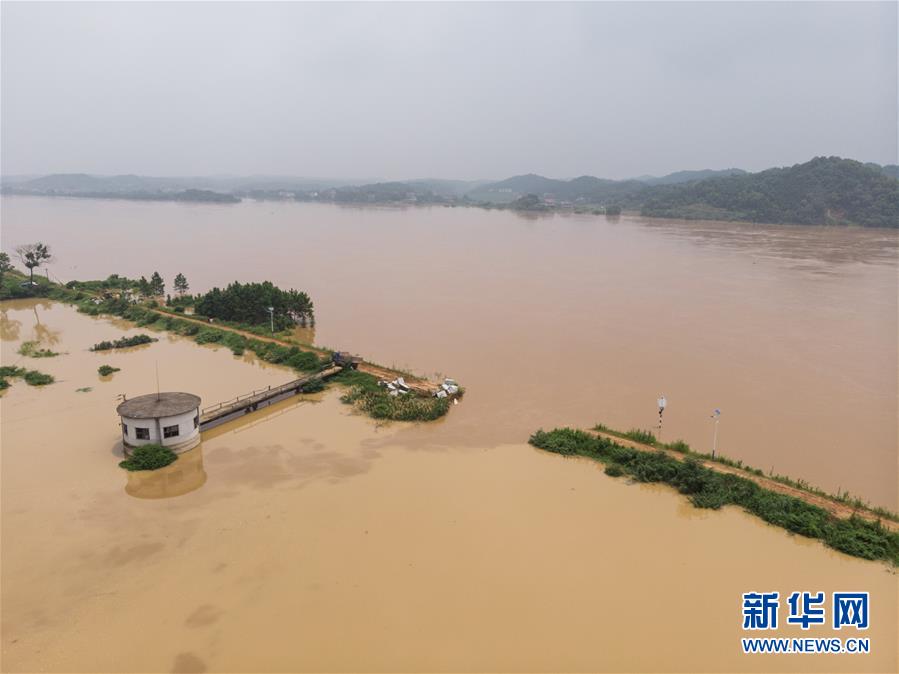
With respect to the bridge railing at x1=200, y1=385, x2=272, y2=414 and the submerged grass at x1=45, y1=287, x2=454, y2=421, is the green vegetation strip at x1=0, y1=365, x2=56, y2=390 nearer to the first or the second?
the submerged grass at x1=45, y1=287, x2=454, y2=421

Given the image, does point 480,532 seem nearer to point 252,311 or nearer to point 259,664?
point 259,664

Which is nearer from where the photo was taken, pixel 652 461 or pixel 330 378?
pixel 652 461

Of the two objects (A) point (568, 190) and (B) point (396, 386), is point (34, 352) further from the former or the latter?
(A) point (568, 190)

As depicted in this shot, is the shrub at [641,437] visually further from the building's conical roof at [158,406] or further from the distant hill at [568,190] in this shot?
the distant hill at [568,190]

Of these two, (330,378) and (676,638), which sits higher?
(330,378)

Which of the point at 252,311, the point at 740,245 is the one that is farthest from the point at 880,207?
the point at 252,311
